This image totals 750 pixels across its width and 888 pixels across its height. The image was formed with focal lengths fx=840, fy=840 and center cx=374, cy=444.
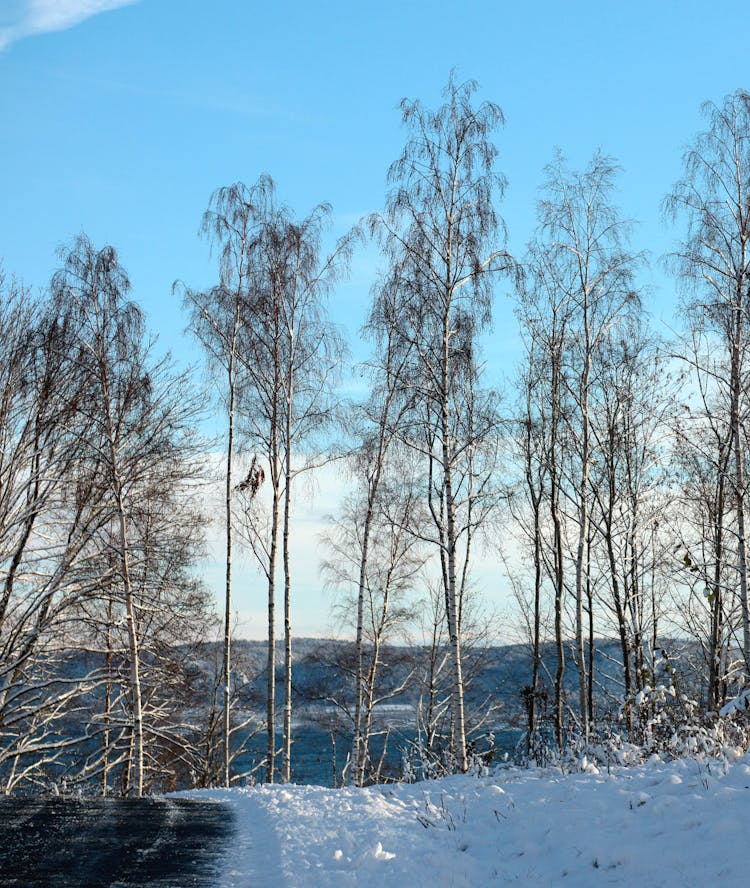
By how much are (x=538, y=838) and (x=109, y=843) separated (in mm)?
3684

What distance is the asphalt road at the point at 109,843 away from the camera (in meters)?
5.84

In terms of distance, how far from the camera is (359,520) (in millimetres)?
22453

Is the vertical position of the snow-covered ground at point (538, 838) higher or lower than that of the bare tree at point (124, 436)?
lower

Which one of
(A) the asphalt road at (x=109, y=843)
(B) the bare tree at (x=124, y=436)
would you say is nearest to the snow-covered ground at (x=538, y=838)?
(A) the asphalt road at (x=109, y=843)

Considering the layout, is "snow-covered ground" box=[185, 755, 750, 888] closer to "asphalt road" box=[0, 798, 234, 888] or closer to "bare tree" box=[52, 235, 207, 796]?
"asphalt road" box=[0, 798, 234, 888]

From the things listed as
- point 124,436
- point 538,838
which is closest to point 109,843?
point 538,838

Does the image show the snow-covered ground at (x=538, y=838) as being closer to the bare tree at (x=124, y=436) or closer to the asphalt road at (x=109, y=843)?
the asphalt road at (x=109, y=843)

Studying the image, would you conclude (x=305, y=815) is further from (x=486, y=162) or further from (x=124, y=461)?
(x=486, y=162)

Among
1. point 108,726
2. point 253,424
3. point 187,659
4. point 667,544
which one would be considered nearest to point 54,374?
point 253,424

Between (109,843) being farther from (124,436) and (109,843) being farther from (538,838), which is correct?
(124,436)

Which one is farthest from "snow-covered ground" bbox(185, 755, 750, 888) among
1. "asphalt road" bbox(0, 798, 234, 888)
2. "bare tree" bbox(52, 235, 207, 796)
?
"bare tree" bbox(52, 235, 207, 796)

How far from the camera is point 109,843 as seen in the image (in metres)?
7.25

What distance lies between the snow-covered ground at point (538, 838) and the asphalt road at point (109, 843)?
0.34 m

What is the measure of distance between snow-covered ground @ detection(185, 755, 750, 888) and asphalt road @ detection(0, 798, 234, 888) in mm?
342
